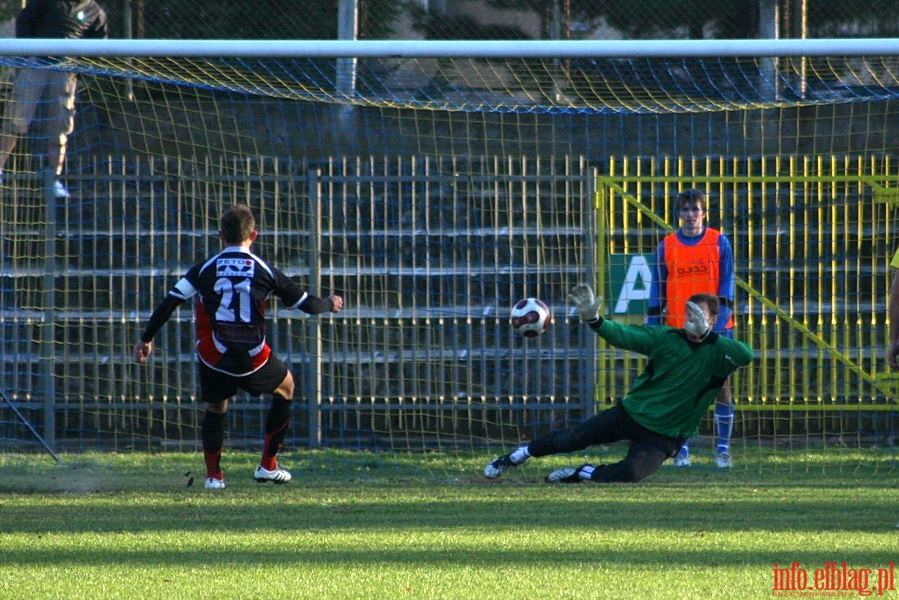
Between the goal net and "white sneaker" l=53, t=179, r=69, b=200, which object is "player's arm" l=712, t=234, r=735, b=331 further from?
"white sneaker" l=53, t=179, r=69, b=200

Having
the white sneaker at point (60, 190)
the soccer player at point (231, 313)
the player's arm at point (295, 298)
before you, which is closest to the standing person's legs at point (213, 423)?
the soccer player at point (231, 313)

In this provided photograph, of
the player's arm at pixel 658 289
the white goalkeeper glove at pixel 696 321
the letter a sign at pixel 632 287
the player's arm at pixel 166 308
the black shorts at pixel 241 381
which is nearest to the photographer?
the white goalkeeper glove at pixel 696 321

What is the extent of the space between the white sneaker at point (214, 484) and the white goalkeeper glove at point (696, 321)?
8.83 feet

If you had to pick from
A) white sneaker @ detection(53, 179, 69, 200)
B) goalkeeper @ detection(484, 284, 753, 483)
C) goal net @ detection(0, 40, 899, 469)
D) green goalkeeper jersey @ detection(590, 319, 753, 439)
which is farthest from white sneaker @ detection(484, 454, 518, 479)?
white sneaker @ detection(53, 179, 69, 200)

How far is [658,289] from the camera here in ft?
29.2

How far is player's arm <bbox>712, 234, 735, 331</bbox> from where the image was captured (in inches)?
342

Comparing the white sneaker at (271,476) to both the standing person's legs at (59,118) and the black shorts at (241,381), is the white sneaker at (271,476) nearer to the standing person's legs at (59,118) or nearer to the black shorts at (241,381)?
the black shorts at (241,381)

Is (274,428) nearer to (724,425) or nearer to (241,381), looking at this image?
(241,381)

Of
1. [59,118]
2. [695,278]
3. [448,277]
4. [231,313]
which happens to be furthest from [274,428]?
[59,118]

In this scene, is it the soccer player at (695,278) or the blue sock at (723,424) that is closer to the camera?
the soccer player at (695,278)

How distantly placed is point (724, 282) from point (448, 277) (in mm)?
2495

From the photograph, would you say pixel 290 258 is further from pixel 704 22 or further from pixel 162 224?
pixel 704 22

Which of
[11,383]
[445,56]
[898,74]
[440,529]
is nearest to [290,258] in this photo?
[11,383]

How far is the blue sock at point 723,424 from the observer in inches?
348
